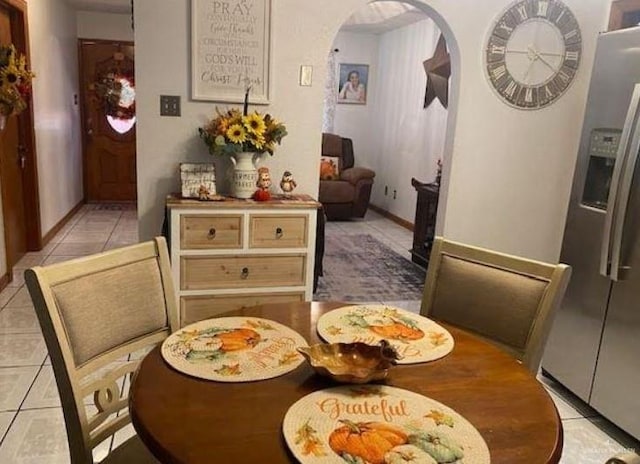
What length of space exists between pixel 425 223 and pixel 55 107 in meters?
3.98

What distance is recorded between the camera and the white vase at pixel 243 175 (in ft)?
9.69

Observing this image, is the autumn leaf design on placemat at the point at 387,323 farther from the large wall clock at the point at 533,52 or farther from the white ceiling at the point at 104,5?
the white ceiling at the point at 104,5

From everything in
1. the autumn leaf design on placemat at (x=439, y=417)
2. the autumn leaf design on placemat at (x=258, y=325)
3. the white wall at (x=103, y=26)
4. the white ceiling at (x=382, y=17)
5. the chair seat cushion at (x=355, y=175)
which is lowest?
the chair seat cushion at (x=355, y=175)

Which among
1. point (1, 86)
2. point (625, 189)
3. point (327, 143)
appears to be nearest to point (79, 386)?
point (625, 189)

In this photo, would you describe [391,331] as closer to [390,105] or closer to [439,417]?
[439,417]

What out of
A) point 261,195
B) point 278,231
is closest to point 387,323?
point 278,231

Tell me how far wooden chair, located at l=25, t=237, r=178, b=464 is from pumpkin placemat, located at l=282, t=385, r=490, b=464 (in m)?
0.58

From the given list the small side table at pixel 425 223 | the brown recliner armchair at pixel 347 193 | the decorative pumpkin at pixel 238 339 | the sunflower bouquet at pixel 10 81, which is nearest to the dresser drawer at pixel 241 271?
the decorative pumpkin at pixel 238 339

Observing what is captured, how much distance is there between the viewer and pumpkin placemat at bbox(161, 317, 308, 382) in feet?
3.92

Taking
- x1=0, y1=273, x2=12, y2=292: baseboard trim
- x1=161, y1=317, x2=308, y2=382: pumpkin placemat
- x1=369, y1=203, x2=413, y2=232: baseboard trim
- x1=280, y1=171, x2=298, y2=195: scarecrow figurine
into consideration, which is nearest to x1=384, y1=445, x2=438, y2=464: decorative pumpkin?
x1=161, y1=317, x2=308, y2=382: pumpkin placemat

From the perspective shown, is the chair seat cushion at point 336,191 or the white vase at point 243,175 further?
the chair seat cushion at point 336,191

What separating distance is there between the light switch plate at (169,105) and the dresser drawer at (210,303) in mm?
1067

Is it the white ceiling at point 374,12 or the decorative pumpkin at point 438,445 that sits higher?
the white ceiling at point 374,12

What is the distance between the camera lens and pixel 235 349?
4.29 feet
